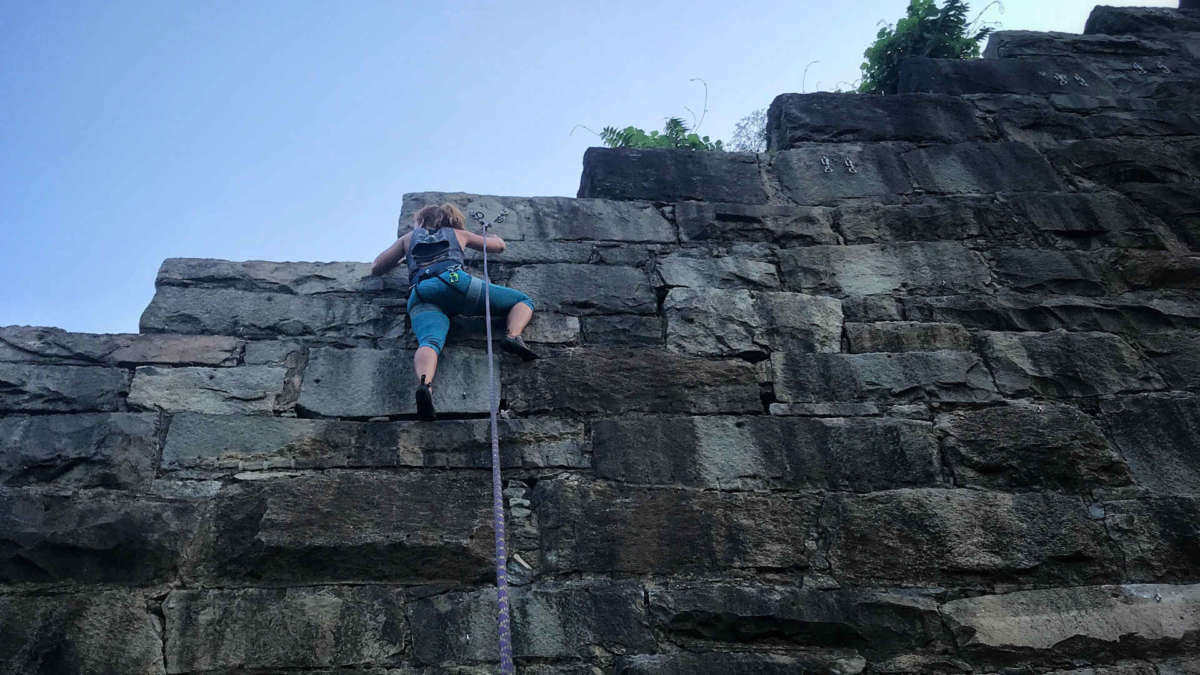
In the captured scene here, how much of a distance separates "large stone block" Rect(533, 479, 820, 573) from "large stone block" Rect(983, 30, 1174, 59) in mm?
3644

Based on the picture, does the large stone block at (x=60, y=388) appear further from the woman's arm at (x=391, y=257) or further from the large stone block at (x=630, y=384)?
the large stone block at (x=630, y=384)

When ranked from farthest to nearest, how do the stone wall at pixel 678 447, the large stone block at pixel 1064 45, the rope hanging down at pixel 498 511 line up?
the large stone block at pixel 1064 45 → the stone wall at pixel 678 447 → the rope hanging down at pixel 498 511

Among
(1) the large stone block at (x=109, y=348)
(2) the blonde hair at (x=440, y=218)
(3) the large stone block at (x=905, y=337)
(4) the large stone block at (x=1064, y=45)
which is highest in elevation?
(4) the large stone block at (x=1064, y=45)

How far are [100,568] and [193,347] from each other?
3.34ft

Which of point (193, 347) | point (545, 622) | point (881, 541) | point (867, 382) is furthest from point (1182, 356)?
point (193, 347)

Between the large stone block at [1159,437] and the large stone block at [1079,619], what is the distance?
0.47 meters

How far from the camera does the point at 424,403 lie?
360cm

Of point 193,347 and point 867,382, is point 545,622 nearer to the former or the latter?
point 867,382

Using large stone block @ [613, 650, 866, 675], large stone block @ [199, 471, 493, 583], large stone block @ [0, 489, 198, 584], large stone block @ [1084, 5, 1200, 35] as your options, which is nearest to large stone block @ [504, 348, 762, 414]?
large stone block @ [199, 471, 493, 583]

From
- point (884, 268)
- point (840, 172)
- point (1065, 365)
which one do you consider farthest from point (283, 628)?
point (840, 172)

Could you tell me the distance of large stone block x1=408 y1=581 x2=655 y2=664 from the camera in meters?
3.03

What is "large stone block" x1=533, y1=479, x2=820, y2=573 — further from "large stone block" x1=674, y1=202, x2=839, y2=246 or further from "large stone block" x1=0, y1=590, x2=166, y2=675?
"large stone block" x1=674, y1=202, x2=839, y2=246

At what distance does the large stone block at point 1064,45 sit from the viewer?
18.6ft

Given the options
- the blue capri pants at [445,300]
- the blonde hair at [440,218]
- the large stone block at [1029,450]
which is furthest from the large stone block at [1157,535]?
the blonde hair at [440,218]
